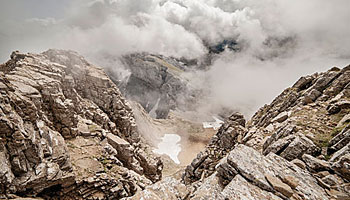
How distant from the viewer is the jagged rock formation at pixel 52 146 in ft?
37.1

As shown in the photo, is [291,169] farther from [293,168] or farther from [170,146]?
[170,146]

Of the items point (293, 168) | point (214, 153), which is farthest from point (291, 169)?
point (214, 153)

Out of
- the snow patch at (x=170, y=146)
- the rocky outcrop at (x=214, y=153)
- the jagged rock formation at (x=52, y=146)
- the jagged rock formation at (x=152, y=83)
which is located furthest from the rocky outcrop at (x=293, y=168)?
the jagged rock formation at (x=152, y=83)

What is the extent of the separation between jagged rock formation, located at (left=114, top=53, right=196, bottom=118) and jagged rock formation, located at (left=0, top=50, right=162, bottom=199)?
8885cm

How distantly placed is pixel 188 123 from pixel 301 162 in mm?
76333

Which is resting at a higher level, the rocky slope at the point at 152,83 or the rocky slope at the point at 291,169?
the rocky slope at the point at 152,83

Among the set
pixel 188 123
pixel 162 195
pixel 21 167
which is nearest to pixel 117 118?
pixel 21 167

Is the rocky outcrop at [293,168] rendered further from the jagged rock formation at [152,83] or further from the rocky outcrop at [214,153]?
the jagged rock formation at [152,83]

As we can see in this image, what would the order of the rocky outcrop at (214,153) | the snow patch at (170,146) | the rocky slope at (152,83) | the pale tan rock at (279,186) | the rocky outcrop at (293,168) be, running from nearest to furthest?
the pale tan rock at (279,186) → the rocky outcrop at (293,168) → the rocky outcrop at (214,153) → the snow patch at (170,146) → the rocky slope at (152,83)

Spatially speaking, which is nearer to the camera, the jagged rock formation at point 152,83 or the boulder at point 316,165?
the boulder at point 316,165

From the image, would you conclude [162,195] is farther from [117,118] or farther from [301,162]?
[117,118]

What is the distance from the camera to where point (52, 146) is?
15.0 meters

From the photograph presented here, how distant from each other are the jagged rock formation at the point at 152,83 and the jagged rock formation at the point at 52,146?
292 feet

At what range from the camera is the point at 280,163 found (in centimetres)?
912
